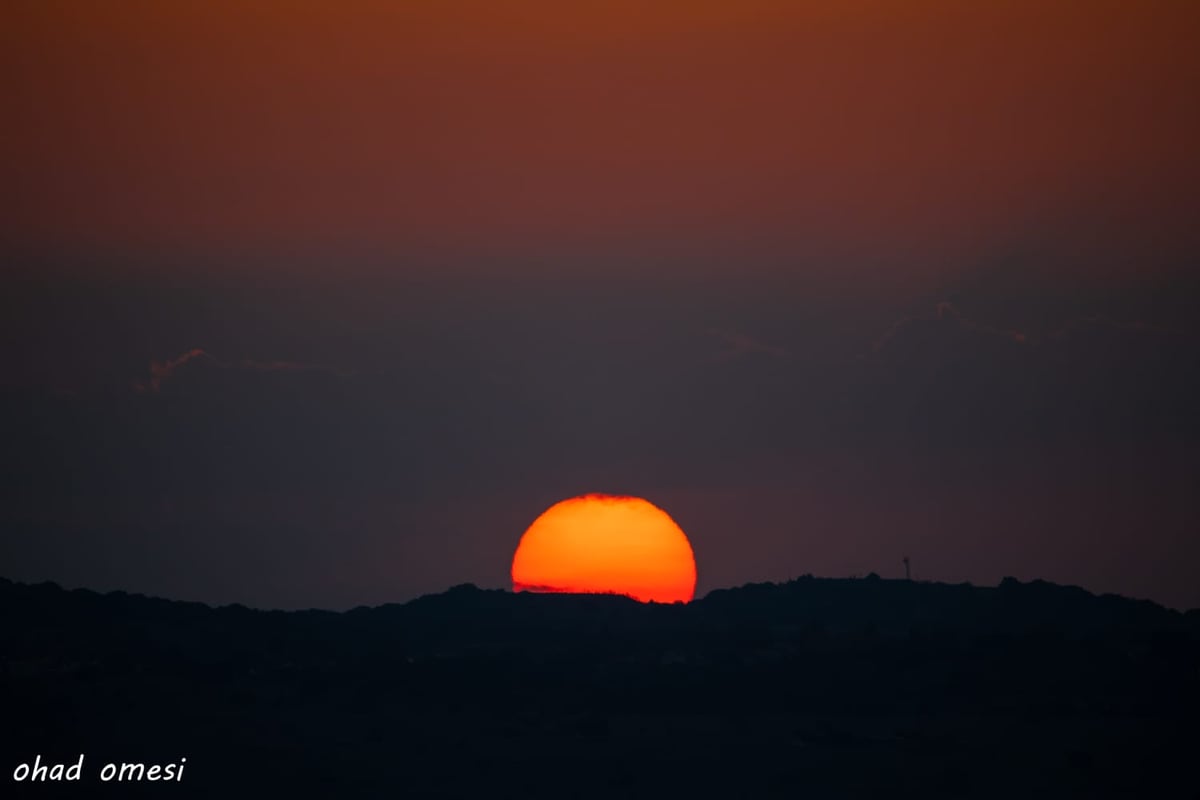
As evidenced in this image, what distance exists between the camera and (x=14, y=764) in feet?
346

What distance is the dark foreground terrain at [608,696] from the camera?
110000mm

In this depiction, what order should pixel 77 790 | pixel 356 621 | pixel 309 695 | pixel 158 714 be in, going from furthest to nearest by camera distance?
pixel 356 621
pixel 309 695
pixel 158 714
pixel 77 790

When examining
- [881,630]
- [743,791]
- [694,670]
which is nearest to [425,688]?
[694,670]

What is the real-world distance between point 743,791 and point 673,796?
13.3 ft

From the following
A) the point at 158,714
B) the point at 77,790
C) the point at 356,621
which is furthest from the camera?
the point at 356,621

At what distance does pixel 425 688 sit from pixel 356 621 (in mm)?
21184

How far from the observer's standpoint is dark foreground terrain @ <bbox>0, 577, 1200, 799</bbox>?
361 feet

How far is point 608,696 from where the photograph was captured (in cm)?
12644

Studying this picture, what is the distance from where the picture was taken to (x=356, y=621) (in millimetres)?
147125

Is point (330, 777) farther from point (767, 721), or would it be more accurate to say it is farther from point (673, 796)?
point (767, 721)

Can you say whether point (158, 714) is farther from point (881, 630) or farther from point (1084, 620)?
point (1084, 620)

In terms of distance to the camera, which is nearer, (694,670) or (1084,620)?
(694,670)

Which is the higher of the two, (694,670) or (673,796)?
(694,670)

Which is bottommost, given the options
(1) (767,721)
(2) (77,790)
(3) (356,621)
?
(2) (77,790)
